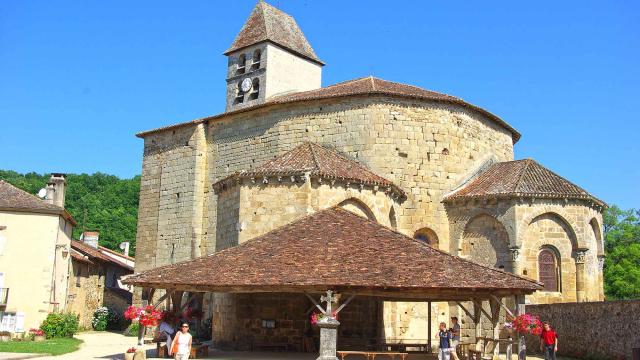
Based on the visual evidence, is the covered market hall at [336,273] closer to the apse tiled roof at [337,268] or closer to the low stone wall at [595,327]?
the apse tiled roof at [337,268]

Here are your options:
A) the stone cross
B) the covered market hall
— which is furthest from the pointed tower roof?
the stone cross

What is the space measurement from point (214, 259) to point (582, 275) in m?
12.9

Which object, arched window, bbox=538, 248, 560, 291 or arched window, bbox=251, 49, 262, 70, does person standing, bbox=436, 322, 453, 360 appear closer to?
arched window, bbox=538, 248, 560, 291

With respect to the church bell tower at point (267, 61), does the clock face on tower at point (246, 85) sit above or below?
below

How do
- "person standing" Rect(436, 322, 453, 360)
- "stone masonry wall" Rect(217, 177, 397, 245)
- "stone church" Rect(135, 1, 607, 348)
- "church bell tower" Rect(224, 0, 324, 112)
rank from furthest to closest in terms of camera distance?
1. "church bell tower" Rect(224, 0, 324, 112)
2. "stone church" Rect(135, 1, 607, 348)
3. "stone masonry wall" Rect(217, 177, 397, 245)
4. "person standing" Rect(436, 322, 453, 360)

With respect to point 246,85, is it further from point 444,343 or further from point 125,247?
point 444,343

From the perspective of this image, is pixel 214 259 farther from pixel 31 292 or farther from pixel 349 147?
pixel 31 292

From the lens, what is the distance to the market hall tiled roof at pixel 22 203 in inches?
891

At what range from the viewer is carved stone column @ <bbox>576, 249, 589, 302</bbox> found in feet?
69.6

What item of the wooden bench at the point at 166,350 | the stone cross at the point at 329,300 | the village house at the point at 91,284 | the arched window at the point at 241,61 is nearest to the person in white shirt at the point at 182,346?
the stone cross at the point at 329,300

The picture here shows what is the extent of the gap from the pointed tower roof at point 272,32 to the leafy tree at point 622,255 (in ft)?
66.6

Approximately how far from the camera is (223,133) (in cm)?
2703

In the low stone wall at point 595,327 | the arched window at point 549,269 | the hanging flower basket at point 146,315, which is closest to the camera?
the hanging flower basket at point 146,315

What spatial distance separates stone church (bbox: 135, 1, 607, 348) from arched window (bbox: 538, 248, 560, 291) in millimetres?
34
